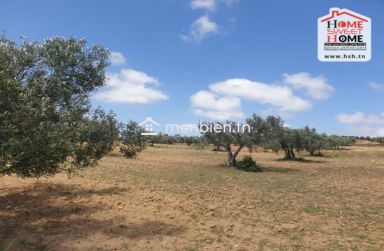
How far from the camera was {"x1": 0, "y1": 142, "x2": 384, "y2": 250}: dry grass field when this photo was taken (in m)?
13.3

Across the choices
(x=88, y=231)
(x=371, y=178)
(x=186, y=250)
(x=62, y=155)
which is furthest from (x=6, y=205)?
(x=371, y=178)

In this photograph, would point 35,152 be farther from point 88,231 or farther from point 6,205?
point 6,205

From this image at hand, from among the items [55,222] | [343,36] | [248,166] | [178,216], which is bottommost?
[55,222]

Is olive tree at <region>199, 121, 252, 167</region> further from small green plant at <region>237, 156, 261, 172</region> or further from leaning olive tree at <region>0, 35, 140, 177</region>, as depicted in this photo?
leaning olive tree at <region>0, 35, 140, 177</region>

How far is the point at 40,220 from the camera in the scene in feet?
49.3

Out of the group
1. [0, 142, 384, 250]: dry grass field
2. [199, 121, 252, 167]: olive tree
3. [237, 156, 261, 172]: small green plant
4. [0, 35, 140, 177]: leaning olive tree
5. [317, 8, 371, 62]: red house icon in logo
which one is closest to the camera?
[0, 35, 140, 177]: leaning olive tree

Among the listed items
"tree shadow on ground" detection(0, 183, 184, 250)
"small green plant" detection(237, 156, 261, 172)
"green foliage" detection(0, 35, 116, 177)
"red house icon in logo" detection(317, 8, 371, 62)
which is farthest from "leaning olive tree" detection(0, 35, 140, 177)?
→ "small green plant" detection(237, 156, 261, 172)

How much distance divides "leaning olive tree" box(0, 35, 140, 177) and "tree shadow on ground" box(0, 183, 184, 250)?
2.15 m

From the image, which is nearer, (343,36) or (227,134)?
(343,36)

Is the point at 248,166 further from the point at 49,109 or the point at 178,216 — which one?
the point at 49,109

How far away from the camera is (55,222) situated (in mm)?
14859

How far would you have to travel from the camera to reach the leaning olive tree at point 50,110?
11.2 meters

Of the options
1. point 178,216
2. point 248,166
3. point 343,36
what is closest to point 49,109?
point 178,216

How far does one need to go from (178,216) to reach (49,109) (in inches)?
267
